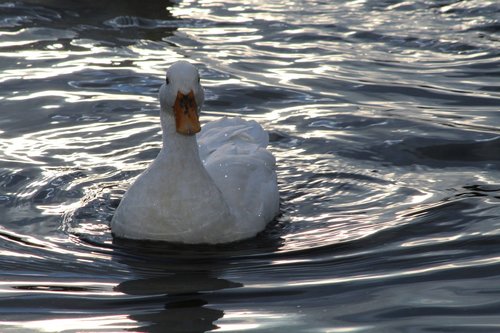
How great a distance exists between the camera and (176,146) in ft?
22.0

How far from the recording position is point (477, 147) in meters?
8.70

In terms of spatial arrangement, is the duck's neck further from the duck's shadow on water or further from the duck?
the duck's shadow on water

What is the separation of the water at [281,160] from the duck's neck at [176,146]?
57 cm

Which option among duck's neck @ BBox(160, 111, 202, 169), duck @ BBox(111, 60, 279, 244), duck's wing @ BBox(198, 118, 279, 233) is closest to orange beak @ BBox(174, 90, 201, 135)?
duck @ BBox(111, 60, 279, 244)

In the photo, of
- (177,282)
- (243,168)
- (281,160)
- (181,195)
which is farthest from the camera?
(281,160)

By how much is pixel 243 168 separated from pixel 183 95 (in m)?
1.11

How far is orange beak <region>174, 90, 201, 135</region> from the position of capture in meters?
6.46

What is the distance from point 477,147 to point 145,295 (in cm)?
389

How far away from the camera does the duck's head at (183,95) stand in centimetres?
645

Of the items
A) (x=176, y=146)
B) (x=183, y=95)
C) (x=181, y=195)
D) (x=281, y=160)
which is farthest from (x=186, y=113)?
(x=281, y=160)

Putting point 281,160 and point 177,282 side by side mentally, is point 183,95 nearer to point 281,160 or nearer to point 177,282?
point 177,282

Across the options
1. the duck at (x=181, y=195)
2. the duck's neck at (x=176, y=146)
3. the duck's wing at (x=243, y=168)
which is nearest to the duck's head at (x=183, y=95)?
the duck at (x=181, y=195)

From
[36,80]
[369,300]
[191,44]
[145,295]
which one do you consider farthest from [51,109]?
[369,300]

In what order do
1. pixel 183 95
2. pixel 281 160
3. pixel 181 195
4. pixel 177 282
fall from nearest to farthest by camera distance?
pixel 177 282, pixel 183 95, pixel 181 195, pixel 281 160
